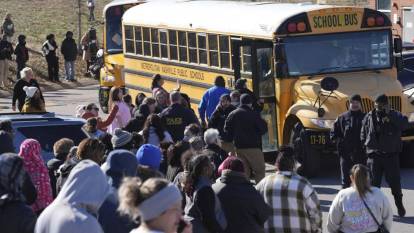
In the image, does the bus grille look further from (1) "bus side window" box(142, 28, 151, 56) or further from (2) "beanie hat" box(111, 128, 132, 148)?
(1) "bus side window" box(142, 28, 151, 56)

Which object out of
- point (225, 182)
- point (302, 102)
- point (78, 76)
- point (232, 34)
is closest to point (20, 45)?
point (78, 76)

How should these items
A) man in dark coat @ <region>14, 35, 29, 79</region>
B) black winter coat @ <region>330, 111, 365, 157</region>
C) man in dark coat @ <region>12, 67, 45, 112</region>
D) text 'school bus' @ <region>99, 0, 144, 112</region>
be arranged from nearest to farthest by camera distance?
black winter coat @ <region>330, 111, 365, 157</region>, man in dark coat @ <region>12, 67, 45, 112</region>, text 'school bus' @ <region>99, 0, 144, 112</region>, man in dark coat @ <region>14, 35, 29, 79</region>

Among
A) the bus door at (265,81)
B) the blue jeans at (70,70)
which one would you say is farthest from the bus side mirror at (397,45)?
the blue jeans at (70,70)

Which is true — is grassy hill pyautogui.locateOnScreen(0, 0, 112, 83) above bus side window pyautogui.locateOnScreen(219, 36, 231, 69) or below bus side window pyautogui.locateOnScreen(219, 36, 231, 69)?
below

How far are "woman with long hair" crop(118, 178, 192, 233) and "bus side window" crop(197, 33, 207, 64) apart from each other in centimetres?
1367

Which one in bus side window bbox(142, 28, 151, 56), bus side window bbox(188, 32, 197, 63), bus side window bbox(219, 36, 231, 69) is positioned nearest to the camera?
bus side window bbox(219, 36, 231, 69)

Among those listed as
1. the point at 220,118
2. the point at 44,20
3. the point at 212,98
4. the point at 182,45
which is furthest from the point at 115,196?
the point at 44,20

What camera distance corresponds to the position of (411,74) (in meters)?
21.0

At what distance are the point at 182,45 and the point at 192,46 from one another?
20.6 inches

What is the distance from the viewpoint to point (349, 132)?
13.6 m

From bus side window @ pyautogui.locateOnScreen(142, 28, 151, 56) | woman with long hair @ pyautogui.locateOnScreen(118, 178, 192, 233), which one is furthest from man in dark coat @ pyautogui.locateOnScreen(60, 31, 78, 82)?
woman with long hair @ pyautogui.locateOnScreen(118, 178, 192, 233)

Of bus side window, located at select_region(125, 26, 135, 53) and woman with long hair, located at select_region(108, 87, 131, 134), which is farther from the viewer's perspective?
bus side window, located at select_region(125, 26, 135, 53)

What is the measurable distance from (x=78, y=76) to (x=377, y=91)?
18.6m

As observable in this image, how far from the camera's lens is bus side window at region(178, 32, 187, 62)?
19984mm
